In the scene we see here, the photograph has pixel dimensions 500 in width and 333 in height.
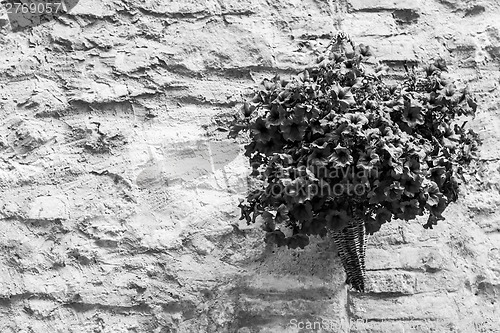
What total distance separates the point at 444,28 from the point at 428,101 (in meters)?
0.53

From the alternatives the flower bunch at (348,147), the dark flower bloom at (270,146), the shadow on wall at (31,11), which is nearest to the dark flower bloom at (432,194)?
the flower bunch at (348,147)

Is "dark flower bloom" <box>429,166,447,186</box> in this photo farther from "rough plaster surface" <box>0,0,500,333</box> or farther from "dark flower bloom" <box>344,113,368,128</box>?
"rough plaster surface" <box>0,0,500,333</box>

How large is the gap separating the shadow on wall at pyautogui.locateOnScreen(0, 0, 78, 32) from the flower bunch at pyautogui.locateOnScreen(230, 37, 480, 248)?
2.36 feet

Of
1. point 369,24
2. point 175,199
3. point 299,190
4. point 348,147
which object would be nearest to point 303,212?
point 299,190

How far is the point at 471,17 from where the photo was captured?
90.6 inches

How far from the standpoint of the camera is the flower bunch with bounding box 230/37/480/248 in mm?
1712

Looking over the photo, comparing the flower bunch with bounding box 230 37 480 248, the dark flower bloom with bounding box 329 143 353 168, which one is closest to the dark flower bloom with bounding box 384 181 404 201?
the flower bunch with bounding box 230 37 480 248

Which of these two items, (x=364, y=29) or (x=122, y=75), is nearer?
(x=122, y=75)

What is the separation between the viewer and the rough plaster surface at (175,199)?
6.45 feet

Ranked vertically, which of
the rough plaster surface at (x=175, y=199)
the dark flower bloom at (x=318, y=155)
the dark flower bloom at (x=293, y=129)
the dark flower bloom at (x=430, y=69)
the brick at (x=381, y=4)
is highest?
the brick at (x=381, y=4)

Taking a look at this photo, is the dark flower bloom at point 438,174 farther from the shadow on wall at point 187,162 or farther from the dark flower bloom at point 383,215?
the shadow on wall at point 187,162

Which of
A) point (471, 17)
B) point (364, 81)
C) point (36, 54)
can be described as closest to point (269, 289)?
point (364, 81)

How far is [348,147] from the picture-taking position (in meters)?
1.72

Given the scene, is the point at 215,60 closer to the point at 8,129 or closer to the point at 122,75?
the point at 122,75
